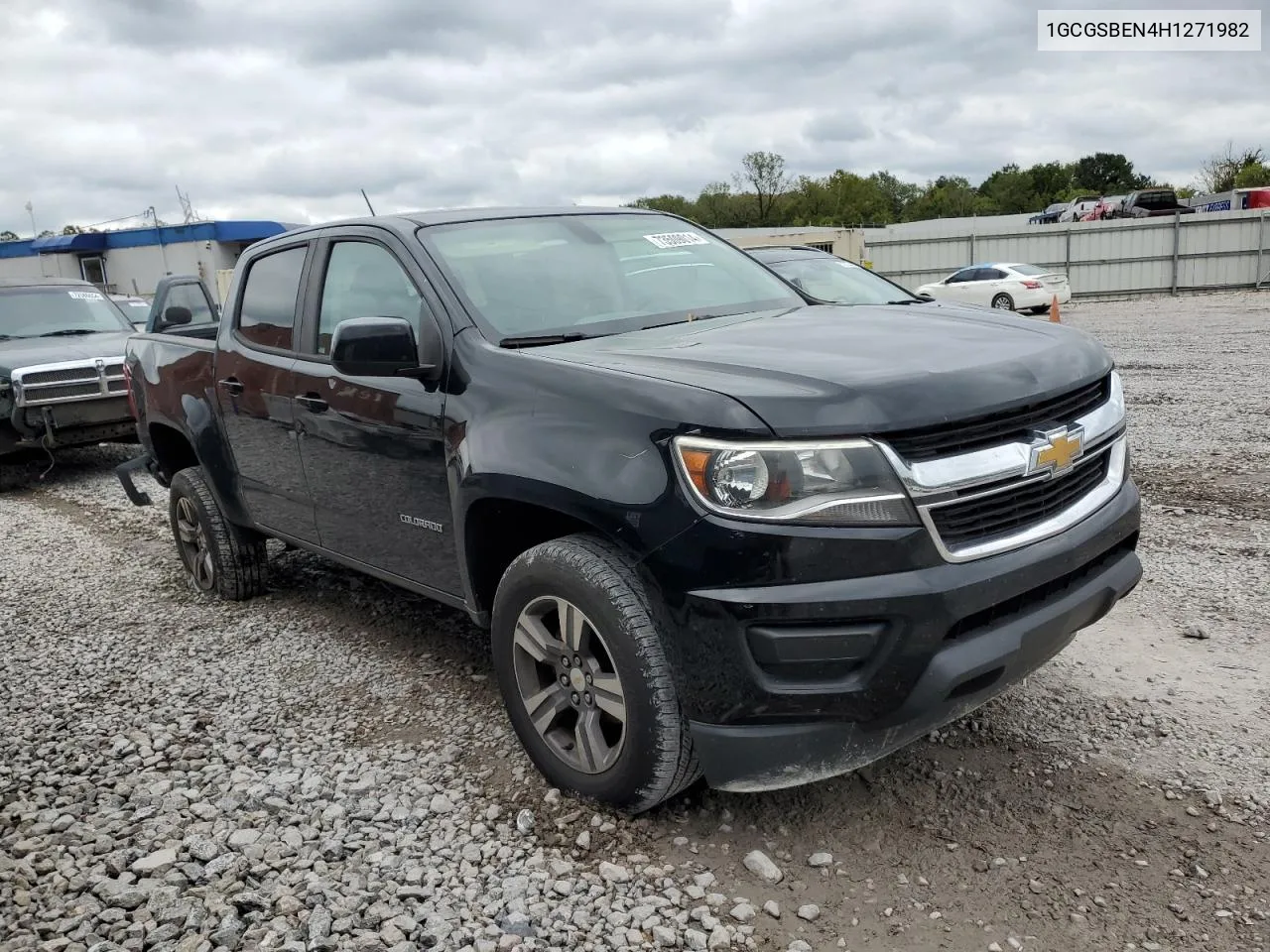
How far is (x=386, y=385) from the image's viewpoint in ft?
12.0

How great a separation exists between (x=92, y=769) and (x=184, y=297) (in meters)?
11.7

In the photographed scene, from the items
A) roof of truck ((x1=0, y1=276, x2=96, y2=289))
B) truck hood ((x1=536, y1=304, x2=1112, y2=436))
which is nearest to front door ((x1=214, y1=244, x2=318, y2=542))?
truck hood ((x1=536, y1=304, x2=1112, y2=436))

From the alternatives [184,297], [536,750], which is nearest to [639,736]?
[536,750]

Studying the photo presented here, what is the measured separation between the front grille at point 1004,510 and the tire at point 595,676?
0.76 m

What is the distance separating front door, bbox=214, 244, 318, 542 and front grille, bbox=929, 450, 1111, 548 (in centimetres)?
279

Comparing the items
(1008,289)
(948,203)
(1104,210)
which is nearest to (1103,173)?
(948,203)

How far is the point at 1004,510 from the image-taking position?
267 centimetres

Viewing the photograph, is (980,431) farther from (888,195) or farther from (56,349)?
(888,195)

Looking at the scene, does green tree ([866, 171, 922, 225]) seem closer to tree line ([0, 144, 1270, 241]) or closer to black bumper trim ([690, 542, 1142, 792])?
tree line ([0, 144, 1270, 241])

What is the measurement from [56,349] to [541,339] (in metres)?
8.04

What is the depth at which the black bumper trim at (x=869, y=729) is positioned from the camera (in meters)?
2.54

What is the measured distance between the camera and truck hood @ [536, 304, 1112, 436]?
253 centimetres

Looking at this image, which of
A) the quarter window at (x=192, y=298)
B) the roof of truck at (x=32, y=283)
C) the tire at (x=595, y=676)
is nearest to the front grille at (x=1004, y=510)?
the tire at (x=595, y=676)

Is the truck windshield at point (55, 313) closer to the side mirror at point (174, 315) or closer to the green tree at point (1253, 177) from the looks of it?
the side mirror at point (174, 315)
